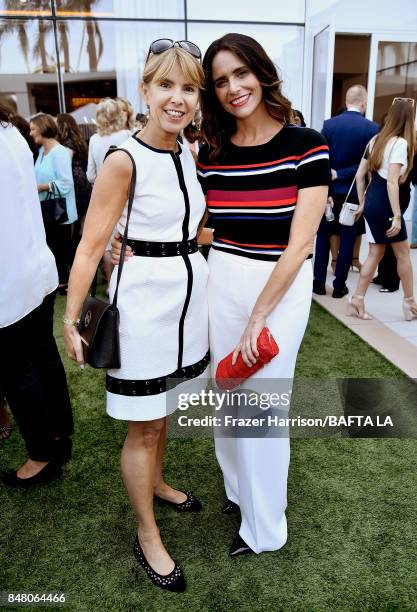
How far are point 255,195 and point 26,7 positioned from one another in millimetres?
8785

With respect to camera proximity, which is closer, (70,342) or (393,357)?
(70,342)

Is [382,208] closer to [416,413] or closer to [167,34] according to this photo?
[416,413]

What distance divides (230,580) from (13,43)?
919 cm

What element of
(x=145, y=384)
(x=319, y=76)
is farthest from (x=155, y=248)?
(x=319, y=76)

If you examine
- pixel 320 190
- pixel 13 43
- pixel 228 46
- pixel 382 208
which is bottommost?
pixel 382 208

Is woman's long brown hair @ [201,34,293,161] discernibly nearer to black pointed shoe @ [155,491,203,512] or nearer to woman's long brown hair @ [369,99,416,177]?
black pointed shoe @ [155,491,203,512]

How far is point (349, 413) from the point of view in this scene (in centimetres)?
314

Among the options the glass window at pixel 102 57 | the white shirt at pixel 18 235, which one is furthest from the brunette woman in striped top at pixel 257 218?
the glass window at pixel 102 57

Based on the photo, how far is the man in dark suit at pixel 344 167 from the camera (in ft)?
17.2

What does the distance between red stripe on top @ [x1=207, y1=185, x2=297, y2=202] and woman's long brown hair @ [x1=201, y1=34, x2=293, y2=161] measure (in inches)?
5.1

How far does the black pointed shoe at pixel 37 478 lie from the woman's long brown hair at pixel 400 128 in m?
3.44

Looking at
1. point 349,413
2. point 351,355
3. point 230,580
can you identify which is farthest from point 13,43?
point 230,580

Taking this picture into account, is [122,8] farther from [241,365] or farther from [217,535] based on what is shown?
[217,535]

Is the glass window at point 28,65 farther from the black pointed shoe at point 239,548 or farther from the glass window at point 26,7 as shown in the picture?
the black pointed shoe at point 239,548
